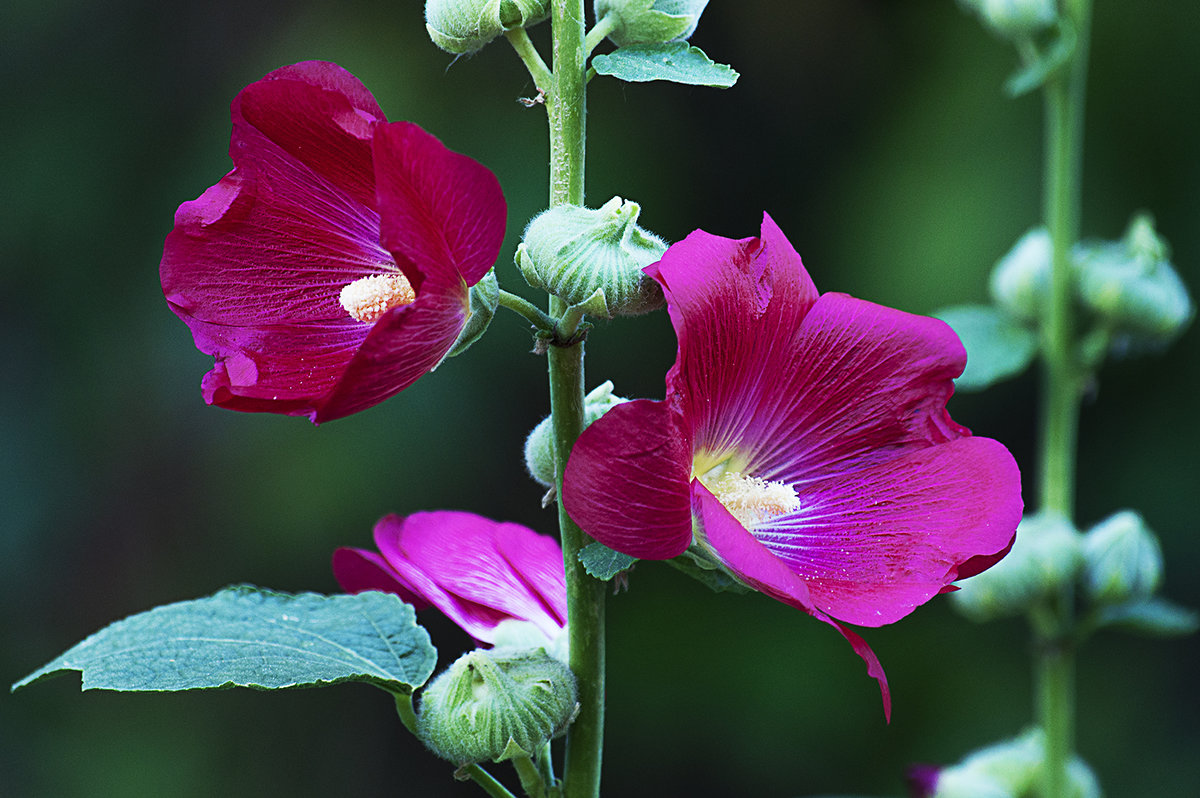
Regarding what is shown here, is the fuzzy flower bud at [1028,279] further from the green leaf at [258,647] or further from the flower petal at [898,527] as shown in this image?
the green leaf at [258,647]

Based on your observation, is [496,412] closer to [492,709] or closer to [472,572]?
[472,572]

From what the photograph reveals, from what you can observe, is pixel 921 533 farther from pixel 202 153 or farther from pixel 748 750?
pixel 202 153

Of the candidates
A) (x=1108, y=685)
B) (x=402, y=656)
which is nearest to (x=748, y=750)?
(x=1108, y=685)

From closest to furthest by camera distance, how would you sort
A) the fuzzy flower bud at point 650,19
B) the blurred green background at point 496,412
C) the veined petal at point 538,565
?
the fuzzy flower bud at point 650,19
the veined petal at point 538,565
the blurred green background at point 496,412

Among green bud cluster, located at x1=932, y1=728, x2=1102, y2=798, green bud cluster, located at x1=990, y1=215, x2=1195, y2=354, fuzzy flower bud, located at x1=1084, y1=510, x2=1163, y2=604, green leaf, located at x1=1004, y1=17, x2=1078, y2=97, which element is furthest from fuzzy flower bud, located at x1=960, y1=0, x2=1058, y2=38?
green bud cluster, located at x1=932, y1=728, x2=1102, y2=798

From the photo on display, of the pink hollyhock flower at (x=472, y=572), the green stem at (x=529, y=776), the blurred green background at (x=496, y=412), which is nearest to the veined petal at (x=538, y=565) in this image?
the pink hollyhock flower at (x=472, y=572)
